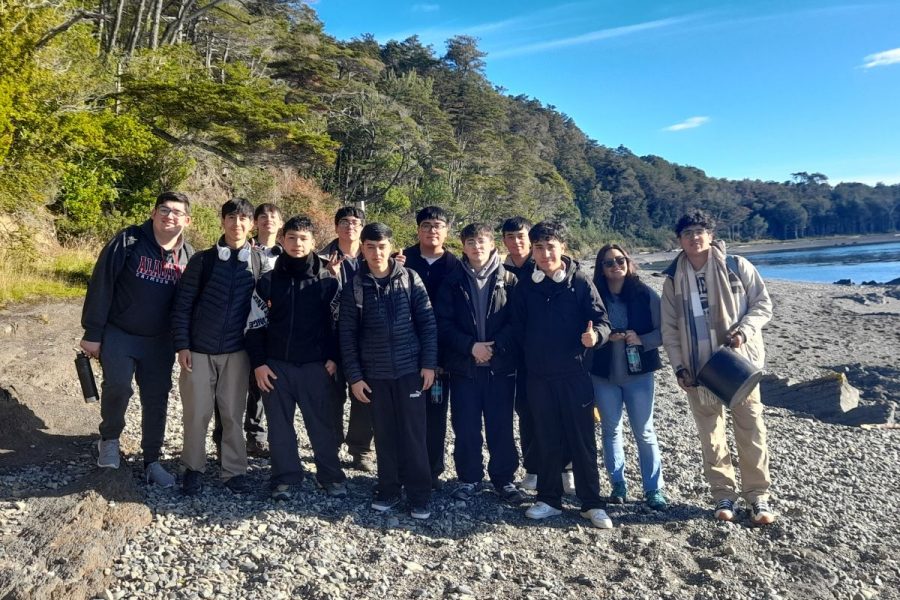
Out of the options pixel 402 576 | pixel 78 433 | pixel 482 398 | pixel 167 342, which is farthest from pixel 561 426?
pixel 78 433

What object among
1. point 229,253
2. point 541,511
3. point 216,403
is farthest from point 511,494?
point 229,253

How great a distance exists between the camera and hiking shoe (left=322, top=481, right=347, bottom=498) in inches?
168

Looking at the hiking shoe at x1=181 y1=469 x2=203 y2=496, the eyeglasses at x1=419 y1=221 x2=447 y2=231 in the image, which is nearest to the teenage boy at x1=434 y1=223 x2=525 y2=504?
the eyeglasses at x1=419 y1=221 x2=447 y2=231

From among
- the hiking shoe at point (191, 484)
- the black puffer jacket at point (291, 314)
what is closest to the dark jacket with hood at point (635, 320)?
the black puffer jacket at point (291, 314)

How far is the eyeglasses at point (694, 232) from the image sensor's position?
14.0ft

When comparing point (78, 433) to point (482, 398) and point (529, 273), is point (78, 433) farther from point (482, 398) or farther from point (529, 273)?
point (529, 273)

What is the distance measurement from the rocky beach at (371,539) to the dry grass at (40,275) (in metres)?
4.42

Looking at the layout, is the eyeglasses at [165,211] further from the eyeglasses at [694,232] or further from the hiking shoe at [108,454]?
the eyeglasses at [694,232]

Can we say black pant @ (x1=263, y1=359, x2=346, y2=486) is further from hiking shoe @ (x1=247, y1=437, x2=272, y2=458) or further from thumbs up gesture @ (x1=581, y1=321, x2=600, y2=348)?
thumbs up gesture @ (x1=581, y1=321, x2=600, y2=348)

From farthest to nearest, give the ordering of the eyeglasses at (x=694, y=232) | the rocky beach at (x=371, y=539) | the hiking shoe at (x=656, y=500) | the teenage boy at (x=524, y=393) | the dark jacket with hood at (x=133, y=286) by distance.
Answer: the teenage boy at (x=524, y=393) < the hiking shoe at (x=656, y=500) < the eyeglasses at (x=694, y=232) < the dark jacket with hood at (x=133, y=286) < the rocky beach at (x=371, y=539)

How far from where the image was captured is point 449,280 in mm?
4352

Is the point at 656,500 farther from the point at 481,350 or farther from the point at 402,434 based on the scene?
the point at 402,434

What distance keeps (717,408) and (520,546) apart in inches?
72.9

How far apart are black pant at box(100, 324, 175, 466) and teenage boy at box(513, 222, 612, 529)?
8.90 feet
